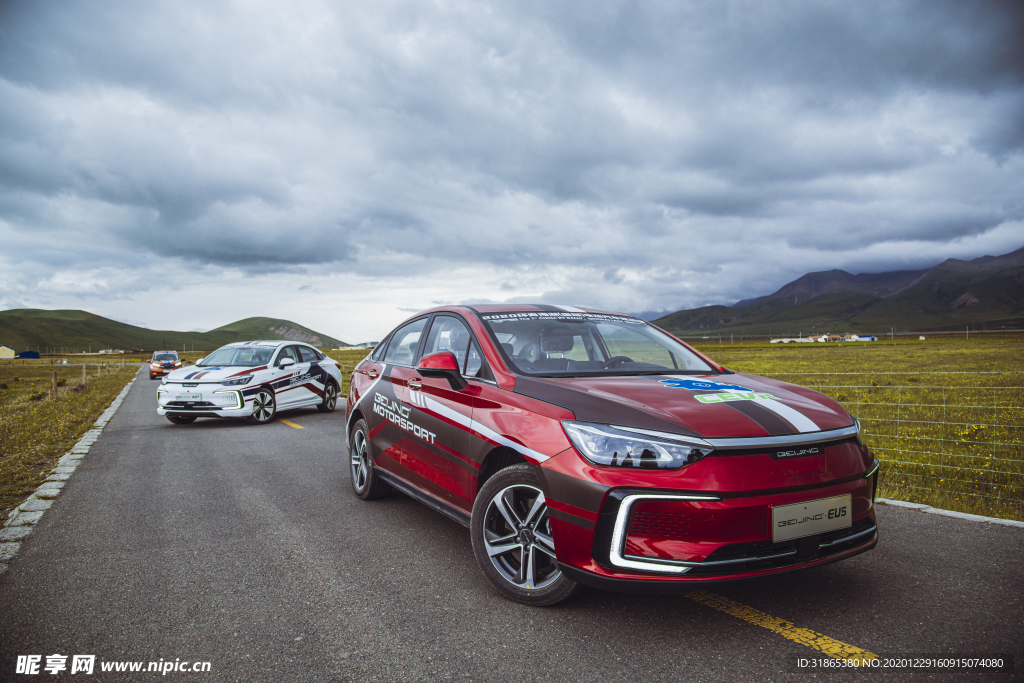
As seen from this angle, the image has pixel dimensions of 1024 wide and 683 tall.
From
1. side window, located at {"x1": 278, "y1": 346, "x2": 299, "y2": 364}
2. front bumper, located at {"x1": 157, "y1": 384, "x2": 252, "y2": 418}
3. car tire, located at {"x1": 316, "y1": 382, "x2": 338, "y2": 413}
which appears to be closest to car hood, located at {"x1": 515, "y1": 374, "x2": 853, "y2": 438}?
front bumper, located at {"x1": 157, "y1": 384, "x2": 252, "y2": 418}

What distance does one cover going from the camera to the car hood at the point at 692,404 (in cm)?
270

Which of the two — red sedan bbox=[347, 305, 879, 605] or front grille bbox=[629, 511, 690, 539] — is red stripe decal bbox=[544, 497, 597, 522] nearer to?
red sedan bbox=[347, 305, 879, 605]

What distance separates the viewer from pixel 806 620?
288 centimetres

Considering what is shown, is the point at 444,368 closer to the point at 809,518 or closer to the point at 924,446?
the point at 809,518

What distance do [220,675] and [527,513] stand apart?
1539mm

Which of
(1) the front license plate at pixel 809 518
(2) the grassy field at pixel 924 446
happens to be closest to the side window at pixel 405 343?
(1) the front license plate at pixel 809 518

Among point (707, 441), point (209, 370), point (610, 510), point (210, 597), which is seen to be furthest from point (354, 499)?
point (209, 370)

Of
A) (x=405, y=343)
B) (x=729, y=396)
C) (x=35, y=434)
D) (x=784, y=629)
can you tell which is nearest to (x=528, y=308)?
(x=405, y=343)

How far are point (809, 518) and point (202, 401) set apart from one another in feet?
35.2

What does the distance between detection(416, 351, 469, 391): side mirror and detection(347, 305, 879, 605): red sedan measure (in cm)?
1

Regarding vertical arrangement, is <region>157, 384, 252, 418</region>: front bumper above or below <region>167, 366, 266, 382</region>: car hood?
below

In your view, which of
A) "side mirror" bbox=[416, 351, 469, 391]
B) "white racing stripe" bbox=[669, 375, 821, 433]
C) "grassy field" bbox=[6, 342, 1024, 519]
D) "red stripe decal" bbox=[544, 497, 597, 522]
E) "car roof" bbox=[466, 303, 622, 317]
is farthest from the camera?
"grassy field" bbox=[6, 342, 1024, 519]

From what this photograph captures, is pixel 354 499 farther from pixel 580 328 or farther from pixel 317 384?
pixel 317 384

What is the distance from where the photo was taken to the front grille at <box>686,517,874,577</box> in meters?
2.51
